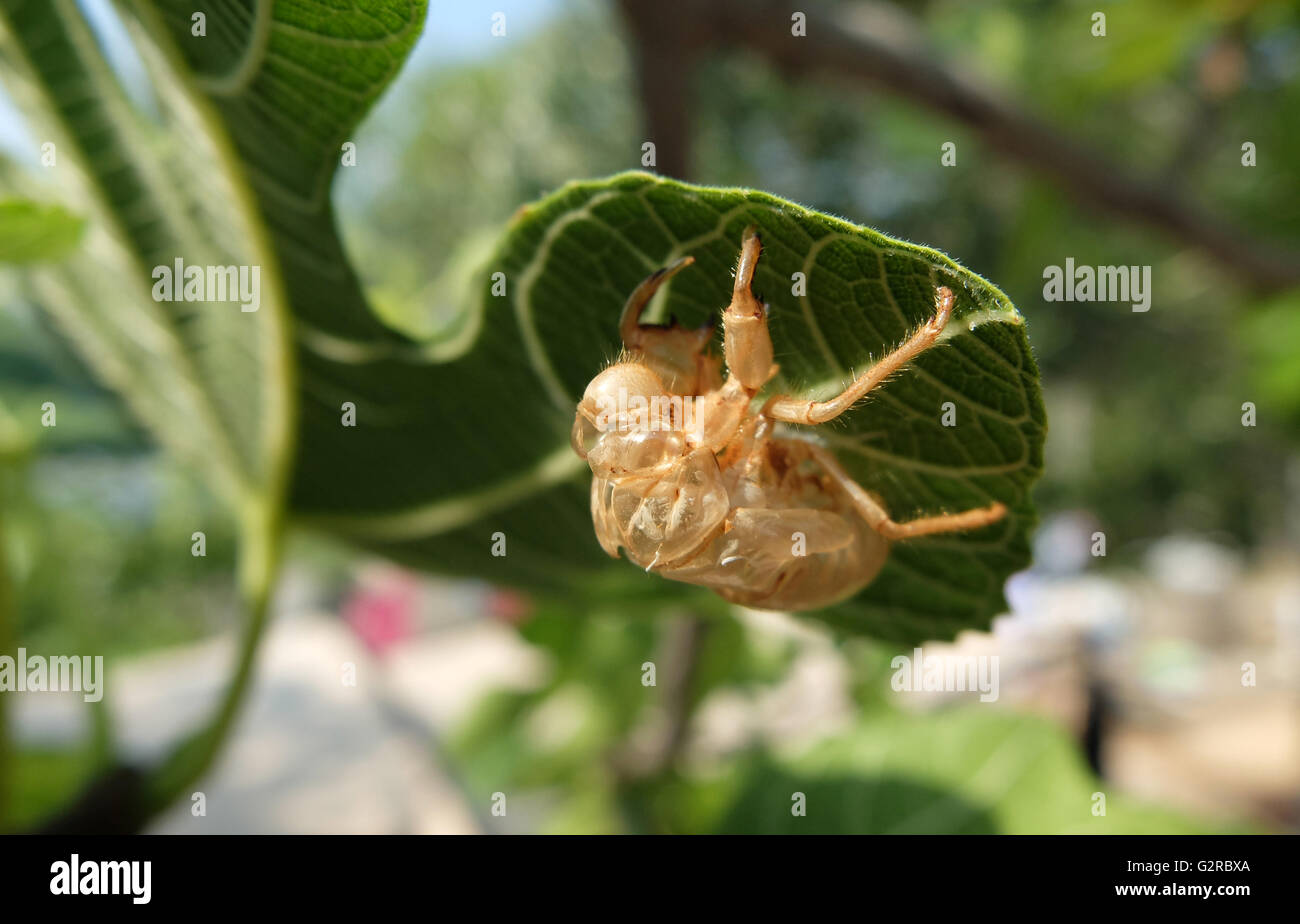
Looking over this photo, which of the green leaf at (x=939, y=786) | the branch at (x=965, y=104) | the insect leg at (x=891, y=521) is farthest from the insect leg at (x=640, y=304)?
the branch at (x=965, y=104)

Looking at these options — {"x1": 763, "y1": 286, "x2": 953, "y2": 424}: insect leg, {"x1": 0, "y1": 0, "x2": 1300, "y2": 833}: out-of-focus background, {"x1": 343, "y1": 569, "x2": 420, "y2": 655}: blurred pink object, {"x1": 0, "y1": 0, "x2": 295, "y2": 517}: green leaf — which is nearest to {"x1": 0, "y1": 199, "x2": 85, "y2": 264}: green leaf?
{"x1": 0, "y1": 0, "x2": 295, "y2": 517}: green leaf

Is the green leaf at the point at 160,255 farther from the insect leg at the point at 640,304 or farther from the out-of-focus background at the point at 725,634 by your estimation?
the insect leg at the point at 640,304

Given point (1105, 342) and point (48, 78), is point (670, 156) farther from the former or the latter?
point (1105, 342)

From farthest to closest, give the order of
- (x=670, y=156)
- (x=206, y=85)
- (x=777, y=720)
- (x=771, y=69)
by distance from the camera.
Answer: (x=777, y=720), (x=771, y=69), (x=670, y=156), (x=206, y=85)

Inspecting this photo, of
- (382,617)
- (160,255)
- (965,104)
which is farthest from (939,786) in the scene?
(382,617)

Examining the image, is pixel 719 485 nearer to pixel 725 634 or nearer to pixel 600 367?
pixel 600 367

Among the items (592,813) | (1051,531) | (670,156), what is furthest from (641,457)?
(1051,531)
